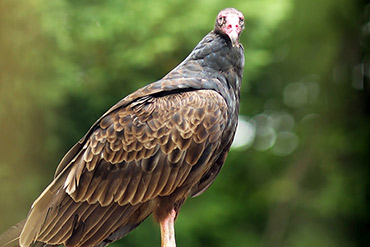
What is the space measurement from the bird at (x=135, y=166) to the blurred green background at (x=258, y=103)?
267 cm

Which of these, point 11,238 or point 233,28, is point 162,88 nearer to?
point 233,28

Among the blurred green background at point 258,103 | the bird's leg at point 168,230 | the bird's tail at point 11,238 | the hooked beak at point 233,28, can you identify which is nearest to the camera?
the bird's tail at point 11,238

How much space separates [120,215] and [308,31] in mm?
6452

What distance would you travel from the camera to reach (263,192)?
9.52 m

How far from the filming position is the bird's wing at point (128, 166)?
13.1ft

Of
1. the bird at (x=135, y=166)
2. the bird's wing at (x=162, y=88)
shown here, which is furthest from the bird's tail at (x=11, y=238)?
the bird's wing at (x=162, y=88)

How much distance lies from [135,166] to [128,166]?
0.15ft

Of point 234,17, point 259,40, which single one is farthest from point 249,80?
point 234,17

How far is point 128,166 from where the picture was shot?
4102 millimetres

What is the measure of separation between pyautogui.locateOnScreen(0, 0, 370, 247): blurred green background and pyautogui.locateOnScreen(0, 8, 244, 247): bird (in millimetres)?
2675

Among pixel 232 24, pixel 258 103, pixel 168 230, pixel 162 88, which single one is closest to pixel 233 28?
Answer: pixel 232 24

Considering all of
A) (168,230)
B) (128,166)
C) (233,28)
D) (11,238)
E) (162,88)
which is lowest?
(11,238)

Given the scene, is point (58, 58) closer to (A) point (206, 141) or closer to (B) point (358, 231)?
(A) point (206, 141)

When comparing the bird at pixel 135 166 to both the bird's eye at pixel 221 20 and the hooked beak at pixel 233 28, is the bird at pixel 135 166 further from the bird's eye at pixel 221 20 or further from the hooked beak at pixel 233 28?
the bird's eye at pixel 221 20
